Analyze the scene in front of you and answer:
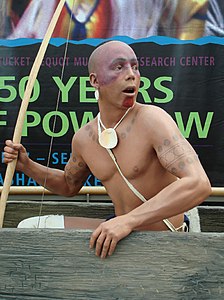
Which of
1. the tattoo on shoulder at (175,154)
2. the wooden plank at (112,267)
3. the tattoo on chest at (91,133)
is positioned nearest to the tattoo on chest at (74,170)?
the tattoo on chest at (91,133)

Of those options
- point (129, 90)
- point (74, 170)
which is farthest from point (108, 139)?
point (74, 170)

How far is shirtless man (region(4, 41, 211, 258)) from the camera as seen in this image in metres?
1.94

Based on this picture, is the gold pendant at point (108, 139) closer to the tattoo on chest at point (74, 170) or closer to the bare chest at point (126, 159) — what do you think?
the bare chest at point (126, 159)

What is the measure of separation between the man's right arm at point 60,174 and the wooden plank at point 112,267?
2.20 ft

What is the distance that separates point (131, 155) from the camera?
7.24 feet

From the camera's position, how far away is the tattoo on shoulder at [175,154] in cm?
202

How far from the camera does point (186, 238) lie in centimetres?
186

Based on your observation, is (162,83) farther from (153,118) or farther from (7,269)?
(7,269)

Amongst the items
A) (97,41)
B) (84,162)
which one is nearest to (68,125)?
(97,41)

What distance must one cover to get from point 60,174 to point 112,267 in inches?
35.6

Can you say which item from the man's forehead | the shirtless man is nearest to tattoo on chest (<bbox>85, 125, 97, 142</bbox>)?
the shirtless man

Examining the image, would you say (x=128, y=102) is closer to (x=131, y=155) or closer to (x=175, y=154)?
(x=131, y=155)

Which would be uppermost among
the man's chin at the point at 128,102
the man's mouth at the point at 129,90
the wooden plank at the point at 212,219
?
the man's mouth at the point at 129,90

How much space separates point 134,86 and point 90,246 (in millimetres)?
634
